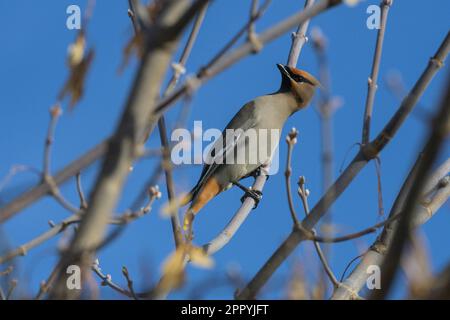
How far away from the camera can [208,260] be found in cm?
184

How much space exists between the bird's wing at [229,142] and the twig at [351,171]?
8.32 feet

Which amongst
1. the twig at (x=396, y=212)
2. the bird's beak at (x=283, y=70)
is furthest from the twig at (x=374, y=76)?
the bird's beak at (x=283, y=70)

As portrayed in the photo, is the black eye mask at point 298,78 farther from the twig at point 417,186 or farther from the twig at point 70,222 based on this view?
the twig at point 417,186

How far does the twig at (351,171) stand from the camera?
2.40 m

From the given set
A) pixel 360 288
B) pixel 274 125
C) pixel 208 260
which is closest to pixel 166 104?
pixel 208 260

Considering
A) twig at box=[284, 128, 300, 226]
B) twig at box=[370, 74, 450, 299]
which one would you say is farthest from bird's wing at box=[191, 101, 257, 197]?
twig at box=[370, 74, 450, 299]

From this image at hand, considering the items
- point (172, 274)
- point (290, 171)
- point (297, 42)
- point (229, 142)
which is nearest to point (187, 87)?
point (172, 274)

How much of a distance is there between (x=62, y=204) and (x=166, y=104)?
1.83 feet

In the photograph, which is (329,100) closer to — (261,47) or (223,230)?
(261,47)

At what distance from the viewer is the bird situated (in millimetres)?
5539

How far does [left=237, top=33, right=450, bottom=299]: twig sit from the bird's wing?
2.54 meters

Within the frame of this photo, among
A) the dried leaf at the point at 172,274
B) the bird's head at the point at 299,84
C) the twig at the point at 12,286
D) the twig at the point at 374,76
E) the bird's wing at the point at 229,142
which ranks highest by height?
the bird's head at the point at 299,84

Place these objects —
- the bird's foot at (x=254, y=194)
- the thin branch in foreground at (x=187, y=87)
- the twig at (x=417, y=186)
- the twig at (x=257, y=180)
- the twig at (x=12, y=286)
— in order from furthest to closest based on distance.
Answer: the bird's foot at (x=254, y=194) < the twig at (x=12, y=286) < the twig at (x=257, y=180) < the thin branch in foreground at (x=187, y=87) < the twig at (x=417, y=186)
